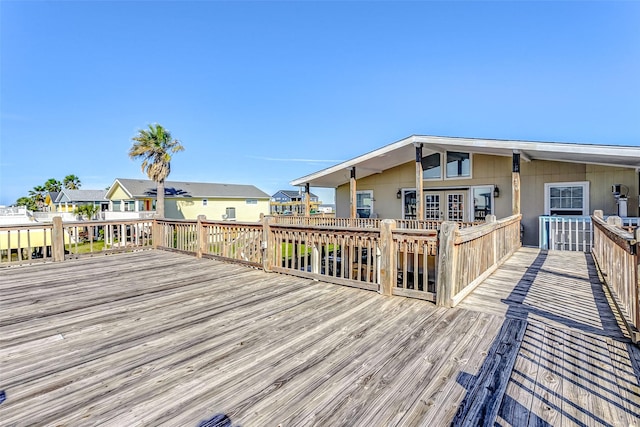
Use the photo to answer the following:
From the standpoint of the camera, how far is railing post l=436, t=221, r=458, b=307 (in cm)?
338

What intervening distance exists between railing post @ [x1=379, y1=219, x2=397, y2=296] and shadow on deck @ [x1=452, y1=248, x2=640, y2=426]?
0.89 metres

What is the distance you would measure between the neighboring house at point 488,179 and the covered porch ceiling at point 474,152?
0.06 ft

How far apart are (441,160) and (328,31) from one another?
7742mm

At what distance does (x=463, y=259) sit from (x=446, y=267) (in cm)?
48

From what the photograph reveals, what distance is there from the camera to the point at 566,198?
8.54m

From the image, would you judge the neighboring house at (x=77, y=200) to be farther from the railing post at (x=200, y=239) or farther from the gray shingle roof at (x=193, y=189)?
the railing post at (x=200, y=239)

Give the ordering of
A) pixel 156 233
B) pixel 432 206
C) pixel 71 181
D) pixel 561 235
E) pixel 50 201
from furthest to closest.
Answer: pixel 71 181, pixel 50 201, pixel 432 206, pixel 156 233, pixel 561 235

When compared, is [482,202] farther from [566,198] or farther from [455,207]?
[566,198]

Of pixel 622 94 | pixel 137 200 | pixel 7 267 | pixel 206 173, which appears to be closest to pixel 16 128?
pixel 137 200

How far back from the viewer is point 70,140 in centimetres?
2655

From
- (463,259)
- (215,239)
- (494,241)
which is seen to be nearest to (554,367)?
(463,259)

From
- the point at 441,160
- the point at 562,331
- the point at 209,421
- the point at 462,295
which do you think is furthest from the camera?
the point at 441,160

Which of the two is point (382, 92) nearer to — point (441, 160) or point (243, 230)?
point (441, 160)

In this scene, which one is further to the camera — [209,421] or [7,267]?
[7,267]
